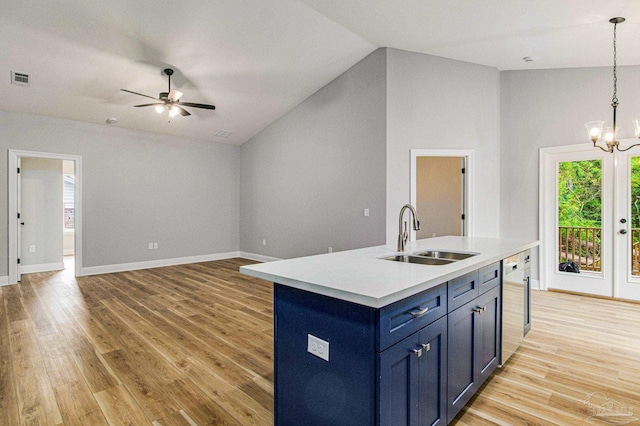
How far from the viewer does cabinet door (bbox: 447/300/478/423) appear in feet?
5.84

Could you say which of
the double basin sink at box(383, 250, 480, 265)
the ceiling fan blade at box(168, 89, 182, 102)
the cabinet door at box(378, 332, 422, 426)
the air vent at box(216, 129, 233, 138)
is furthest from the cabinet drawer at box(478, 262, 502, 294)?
the air vent at box(216, 129, 233, 138)

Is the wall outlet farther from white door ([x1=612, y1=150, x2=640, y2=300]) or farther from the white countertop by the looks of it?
white door ([x1=612, y1=150, x2=640, y2=300])

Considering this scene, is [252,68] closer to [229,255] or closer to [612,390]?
[229,255]

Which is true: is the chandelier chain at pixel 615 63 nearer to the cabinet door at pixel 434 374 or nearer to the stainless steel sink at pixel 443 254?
the stainless steel sink at pixel 443 254

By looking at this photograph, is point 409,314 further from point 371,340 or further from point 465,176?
point 465,176

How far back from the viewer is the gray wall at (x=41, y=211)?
20.9 ft

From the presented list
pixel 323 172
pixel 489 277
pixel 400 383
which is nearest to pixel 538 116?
pixel 323 172

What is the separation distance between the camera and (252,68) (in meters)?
4.96

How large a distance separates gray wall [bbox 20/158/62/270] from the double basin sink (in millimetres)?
7251

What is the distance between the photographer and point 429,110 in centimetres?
484

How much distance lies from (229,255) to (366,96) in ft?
15.8

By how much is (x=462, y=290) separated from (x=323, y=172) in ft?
14.0

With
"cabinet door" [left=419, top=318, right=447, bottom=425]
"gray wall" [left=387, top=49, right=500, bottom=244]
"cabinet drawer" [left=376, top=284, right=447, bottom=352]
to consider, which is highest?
"gray wall" [left=387, top=49, right=500, bottom=244]

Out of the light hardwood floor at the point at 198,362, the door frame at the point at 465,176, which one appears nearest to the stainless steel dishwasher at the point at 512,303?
the light hardwood floor at the point at 198,362
